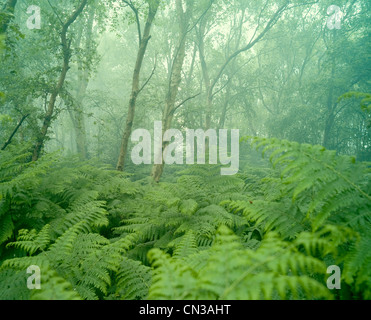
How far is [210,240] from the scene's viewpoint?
8.83ft

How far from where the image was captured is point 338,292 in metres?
1.45

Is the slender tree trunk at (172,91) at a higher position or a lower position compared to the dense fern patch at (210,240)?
higher

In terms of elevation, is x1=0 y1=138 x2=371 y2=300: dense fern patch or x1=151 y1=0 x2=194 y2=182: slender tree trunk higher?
x1=151 y1=0 x2=194 y2=182: slender tree trunk

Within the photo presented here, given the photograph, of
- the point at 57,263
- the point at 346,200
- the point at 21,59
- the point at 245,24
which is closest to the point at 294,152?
the point at 346,200

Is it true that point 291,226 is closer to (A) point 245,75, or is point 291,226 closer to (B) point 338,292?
(B) point 338,292

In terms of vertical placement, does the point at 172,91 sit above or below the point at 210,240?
above

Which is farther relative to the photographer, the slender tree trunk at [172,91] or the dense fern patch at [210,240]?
the slender tree trunk at [172,91]

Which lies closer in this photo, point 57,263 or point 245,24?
point 57,263

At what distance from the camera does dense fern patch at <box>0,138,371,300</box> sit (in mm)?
Result: 1069

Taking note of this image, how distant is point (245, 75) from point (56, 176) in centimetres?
1916

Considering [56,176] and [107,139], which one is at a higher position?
[107,139]

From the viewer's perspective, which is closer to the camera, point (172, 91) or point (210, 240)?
point (210, 240)

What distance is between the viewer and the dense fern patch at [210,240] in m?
1.07

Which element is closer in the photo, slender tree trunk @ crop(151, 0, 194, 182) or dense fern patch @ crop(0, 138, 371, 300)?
dense fern patch @ crop(0, 138, 371, 300)
